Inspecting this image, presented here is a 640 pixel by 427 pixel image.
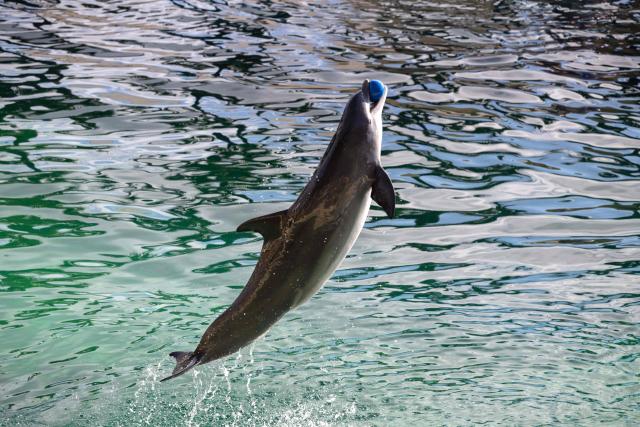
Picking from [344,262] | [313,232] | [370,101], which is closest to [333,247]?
[313,232]

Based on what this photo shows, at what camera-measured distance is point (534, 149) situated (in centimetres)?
887

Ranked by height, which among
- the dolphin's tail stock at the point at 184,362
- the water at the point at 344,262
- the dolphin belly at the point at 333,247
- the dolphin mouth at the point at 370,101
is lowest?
the water at the point at 344,262

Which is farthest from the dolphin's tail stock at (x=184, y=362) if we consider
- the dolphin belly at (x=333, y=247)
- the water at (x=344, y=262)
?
the water at (x=344, y=262)

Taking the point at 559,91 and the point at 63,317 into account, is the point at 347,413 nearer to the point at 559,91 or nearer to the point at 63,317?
the point at 63,317

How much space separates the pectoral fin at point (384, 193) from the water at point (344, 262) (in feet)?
7.21

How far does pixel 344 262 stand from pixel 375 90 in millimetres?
3225

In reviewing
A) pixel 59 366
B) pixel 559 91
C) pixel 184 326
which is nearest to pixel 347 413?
pixel 184 326

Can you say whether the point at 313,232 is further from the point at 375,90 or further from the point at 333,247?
the point at 375,90

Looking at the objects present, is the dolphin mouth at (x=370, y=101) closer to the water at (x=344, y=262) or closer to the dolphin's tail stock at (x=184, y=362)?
the dolphin's tail stock at (x=184, y=362)

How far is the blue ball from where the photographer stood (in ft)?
11.6

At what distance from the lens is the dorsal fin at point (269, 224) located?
135 inches

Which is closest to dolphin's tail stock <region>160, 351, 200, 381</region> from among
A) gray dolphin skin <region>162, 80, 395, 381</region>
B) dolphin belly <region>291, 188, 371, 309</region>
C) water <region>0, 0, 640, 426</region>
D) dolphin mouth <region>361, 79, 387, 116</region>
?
gray dolphin skin <region>162, 80, 395, 381</region>

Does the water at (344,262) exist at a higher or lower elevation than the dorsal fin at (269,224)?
lower

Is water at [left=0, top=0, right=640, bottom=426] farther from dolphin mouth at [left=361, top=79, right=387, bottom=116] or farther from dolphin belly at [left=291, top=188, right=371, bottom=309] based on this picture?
dolphin mouth at [left=361, top=79, right=387, bottom=116]
